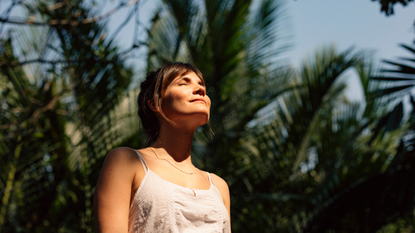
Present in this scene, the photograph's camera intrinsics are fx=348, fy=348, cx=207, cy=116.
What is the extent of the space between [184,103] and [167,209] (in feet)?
1.46

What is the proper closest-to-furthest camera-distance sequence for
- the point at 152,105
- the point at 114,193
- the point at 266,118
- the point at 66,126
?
the point at 114,193 → the point at 152,105 → the point at 66,126 → the point at 266,118

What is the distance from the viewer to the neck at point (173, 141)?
4.98 ft

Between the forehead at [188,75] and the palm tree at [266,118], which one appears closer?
the forehead at [188,75]

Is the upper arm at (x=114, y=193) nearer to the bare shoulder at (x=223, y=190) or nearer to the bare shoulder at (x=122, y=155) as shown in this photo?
the bare shoulder at (x=122, y=155)

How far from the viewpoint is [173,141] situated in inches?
60.4

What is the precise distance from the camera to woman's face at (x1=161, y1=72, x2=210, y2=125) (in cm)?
146

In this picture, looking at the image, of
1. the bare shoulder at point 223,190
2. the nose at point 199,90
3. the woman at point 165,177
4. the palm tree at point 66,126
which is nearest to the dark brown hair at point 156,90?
the woman at point 165,177

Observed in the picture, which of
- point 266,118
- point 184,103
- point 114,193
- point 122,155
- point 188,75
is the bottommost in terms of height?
Result: point 266,118

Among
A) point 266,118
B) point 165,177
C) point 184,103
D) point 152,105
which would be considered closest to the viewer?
point 165,177

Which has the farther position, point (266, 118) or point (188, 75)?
point (266, 118)

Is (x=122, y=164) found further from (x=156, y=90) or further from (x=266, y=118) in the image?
(x=266, y=118)

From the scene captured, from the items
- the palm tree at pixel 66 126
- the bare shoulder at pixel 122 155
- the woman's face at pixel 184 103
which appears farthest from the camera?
the palm tree at pixel 66 126

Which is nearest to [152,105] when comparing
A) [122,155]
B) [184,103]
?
[184,103]

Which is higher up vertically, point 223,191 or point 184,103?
point 184,103
